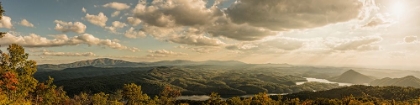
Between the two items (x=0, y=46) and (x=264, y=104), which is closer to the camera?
(x=0, y=46)

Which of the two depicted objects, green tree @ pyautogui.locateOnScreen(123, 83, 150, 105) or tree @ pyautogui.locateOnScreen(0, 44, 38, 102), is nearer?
tree @ pyautogui.locateOnScreen(0, 44, 38, 102)

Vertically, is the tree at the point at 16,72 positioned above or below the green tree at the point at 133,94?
above

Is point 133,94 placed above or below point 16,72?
below

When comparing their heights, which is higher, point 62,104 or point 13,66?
point 13,66

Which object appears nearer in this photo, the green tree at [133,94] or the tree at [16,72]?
the tree at [16,72]

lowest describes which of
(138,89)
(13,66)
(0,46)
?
(138,89)

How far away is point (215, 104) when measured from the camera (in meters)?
115

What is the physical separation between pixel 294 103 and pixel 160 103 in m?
66.3

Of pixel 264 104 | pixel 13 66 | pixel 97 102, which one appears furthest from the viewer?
pixel 97 102

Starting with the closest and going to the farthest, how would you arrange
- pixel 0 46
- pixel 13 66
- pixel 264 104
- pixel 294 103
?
pixel 0 46 < pixel 13 66 < pixel 264 104 < pixel 294 103

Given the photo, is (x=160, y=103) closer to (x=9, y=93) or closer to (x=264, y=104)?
(x=264, y=104)

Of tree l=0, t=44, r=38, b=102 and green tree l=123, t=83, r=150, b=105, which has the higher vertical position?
tree l=0, t=44, r=38, b=102

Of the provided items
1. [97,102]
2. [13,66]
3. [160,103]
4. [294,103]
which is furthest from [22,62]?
[294,103]

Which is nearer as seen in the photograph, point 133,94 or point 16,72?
point 16,72
